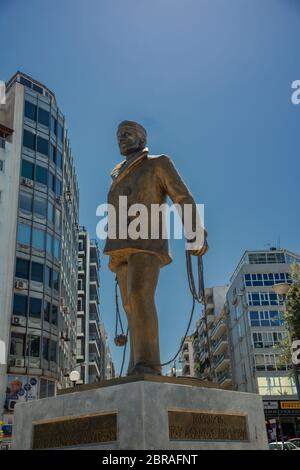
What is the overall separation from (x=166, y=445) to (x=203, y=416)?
654 millimetres

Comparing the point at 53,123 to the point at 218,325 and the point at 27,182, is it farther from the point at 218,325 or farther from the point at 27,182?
the point at 218,325

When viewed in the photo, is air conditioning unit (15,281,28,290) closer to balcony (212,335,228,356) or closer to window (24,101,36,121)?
window (24,101,36,121)

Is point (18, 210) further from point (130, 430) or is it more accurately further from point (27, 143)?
point (130, 430)

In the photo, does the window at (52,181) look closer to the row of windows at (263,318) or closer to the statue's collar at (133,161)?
the row of windows at (263,318)

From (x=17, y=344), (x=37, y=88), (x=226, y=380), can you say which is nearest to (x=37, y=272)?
(x=17, y=344)

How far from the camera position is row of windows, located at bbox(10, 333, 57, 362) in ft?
110

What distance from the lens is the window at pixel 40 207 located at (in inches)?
1507

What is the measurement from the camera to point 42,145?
40.2 metres

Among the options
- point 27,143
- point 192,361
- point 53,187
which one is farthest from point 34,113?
point 192,361

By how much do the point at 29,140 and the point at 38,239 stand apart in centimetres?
816

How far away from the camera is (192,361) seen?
100m

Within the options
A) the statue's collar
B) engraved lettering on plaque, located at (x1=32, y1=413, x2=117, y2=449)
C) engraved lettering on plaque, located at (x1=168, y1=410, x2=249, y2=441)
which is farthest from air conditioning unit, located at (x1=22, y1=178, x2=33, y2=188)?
engraved lettering on plaque, located at (x1=168, y1=410, x2=249, y2=441)

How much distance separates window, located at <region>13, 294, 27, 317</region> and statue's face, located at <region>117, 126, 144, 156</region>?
2971 centimetres

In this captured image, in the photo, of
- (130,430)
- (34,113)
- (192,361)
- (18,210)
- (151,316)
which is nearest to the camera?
(130,430)
